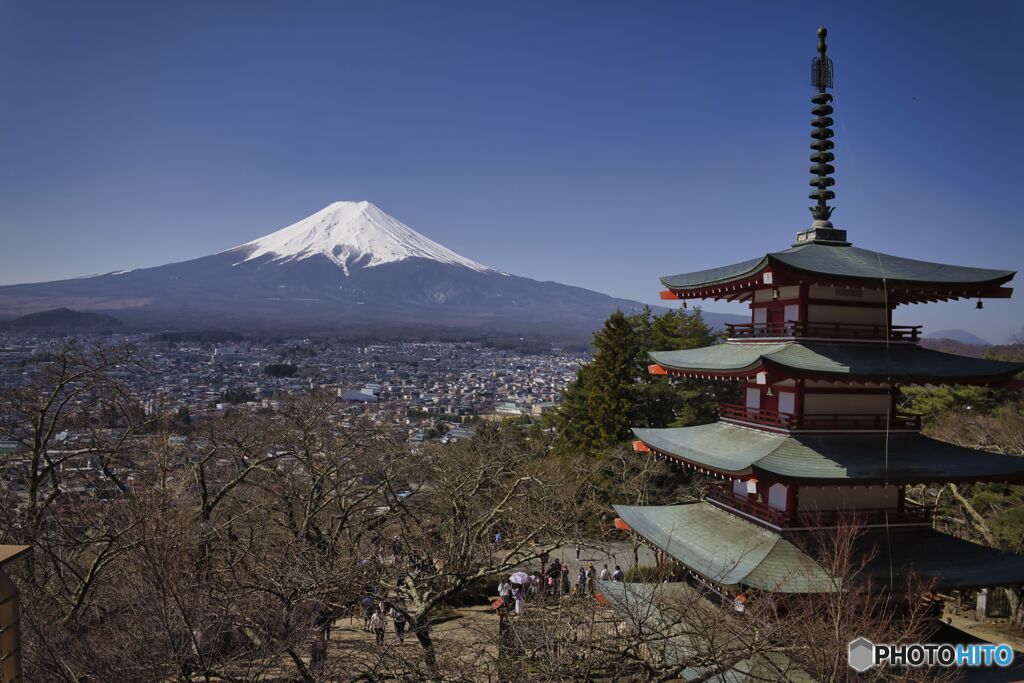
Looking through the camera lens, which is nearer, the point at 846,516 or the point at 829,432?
the point at 846,516

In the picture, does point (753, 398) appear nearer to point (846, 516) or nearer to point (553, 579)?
point (846, 516)

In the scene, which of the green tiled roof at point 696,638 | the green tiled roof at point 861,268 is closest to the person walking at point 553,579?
the green tiled roof at point 696,638

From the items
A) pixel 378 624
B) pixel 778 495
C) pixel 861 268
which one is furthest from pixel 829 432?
pixel 378 624

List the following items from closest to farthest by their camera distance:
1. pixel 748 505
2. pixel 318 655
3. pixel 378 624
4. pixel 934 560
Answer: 1. pixel 318 655
2. pixel 934 560
3. pixel 378 624
4. pixel 748 505

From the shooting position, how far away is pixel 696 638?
820 cm

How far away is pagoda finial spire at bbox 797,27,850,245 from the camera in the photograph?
10.4 meters

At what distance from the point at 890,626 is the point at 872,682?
2.04 m

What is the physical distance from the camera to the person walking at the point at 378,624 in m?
8.33

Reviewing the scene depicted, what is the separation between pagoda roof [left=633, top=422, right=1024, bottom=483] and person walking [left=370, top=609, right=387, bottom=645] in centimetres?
→ 536

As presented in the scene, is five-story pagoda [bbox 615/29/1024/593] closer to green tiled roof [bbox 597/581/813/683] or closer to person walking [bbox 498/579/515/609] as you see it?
green tiled roof [bbox 597/581/813/683]

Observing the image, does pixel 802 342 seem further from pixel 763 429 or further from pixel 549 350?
pixel 549 350

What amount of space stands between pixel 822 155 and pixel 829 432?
4.76 meters

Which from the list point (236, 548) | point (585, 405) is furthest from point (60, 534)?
point (585, 405)

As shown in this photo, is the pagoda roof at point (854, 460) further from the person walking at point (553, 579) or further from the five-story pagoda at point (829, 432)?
the person walking at point (553, 579)
